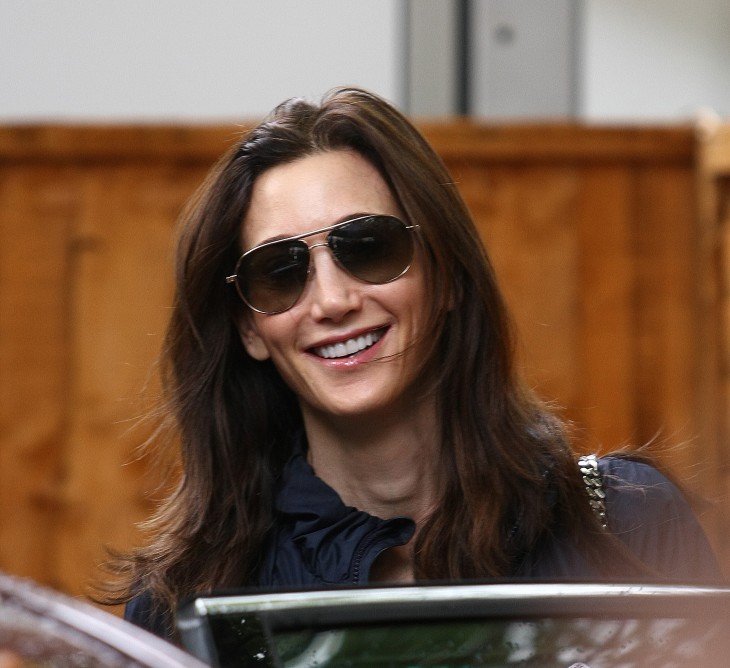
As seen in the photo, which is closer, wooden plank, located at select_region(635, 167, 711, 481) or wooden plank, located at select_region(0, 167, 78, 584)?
wooden plank, located at select_region(0, 167, 78, 584)

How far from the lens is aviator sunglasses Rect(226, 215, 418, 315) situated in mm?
2143

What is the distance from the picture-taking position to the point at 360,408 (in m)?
2.14

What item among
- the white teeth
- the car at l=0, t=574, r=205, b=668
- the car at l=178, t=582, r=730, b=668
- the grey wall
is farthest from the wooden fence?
the car at l=0, t=574, r=205, b=668

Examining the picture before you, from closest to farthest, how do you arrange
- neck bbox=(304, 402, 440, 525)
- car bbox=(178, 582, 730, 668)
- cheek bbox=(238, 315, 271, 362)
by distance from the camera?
car bbox=(178, 582, 730, 668) → neck bbox=(304, 402, 440, 525) → cheek bbox=(238, 315, 271, 362)

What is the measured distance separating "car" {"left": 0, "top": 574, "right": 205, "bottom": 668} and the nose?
1.03 metres

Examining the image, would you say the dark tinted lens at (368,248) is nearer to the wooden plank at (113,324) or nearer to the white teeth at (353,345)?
the white teeth at (353,345)

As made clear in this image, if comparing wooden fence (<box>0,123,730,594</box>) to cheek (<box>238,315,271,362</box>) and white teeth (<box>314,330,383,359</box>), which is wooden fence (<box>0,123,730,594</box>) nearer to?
cheek (<box>238,315,271,362</box>)

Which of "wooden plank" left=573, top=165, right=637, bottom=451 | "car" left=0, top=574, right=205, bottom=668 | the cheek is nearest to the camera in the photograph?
"car" left=0, top=574, right=205, bottom=668

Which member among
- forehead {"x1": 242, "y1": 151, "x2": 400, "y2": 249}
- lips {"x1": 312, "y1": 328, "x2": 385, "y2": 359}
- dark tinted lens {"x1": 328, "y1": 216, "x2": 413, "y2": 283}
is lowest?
lips {"x1": 312, "y1": 328, "x2": 385, "y2": 359}

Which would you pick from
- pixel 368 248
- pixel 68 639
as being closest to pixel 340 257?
pixel 368 248

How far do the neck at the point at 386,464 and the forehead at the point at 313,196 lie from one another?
0.32m

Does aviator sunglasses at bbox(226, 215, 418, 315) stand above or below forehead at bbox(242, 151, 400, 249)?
below

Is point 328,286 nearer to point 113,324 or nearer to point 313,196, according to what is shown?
point 313,196

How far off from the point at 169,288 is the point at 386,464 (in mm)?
2425
